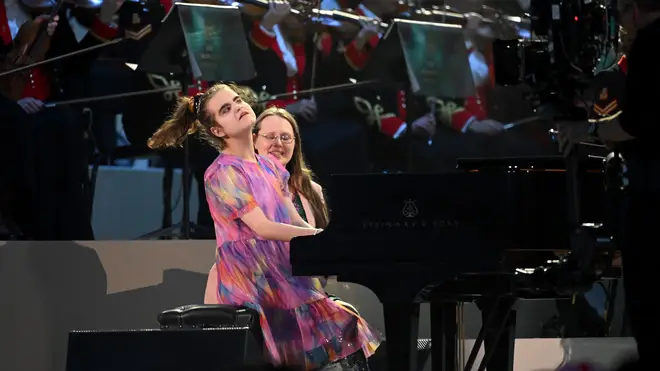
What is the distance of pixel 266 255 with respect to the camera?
12.0 feet

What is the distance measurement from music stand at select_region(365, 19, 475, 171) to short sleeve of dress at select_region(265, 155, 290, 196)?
1269 millimetres

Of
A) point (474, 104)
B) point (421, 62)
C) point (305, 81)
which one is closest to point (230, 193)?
point (305, 81)

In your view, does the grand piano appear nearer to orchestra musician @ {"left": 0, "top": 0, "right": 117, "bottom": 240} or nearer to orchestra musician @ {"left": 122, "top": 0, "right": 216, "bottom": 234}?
orchestra musician @ {"left": 122, "top": 0, "right": 216, "bottom": 234}

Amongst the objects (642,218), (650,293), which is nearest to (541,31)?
(642,218)

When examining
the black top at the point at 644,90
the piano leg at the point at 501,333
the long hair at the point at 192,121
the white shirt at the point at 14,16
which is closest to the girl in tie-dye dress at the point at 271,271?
the long hair at the point at 192,121

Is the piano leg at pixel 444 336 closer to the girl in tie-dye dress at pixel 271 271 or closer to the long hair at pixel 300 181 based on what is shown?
the girl in tie-dye dress at pixel 271 271

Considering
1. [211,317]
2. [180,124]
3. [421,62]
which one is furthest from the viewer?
[421,62]

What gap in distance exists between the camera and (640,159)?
8.77 feet

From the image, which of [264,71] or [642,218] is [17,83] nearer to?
[264,71]

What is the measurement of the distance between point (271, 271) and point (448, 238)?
3.42ft

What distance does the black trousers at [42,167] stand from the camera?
4984mm

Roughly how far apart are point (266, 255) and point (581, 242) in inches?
54.6

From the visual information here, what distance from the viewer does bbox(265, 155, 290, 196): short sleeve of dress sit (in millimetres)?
3908

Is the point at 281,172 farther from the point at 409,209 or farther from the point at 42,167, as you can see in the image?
the point at 42,167
